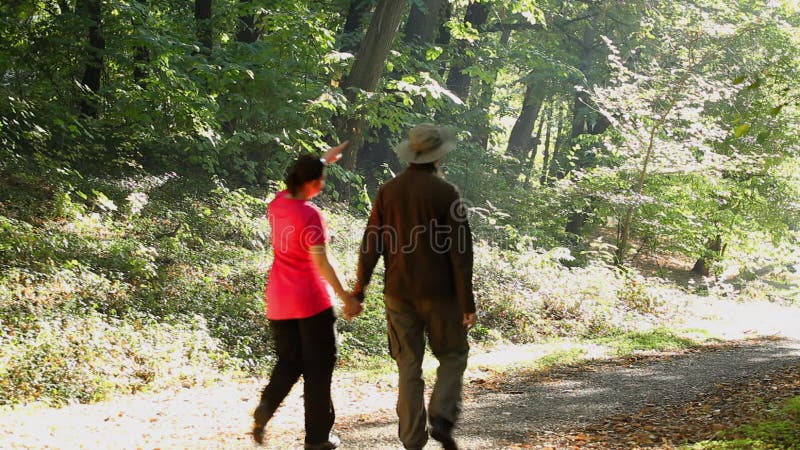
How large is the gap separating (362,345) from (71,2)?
8.94 m

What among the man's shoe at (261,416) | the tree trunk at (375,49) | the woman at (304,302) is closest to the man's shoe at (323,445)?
the woman at (304,302)

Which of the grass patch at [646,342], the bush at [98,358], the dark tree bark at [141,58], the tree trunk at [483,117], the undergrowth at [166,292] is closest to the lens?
the bush at [98,358]

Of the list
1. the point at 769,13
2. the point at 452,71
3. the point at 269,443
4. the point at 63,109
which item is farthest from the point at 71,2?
the point at 769,13

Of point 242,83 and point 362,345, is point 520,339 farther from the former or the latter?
point 242,83

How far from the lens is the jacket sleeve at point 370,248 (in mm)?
4909

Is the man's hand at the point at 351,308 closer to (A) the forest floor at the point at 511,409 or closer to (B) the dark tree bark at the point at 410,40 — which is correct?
(A) the forest floor at the point at 511,409

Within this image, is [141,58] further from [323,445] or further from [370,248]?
[323,445]

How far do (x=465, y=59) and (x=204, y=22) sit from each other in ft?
34.2

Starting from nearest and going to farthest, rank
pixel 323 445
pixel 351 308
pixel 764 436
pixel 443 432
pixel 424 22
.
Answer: pixel 443 432, pixel 351 308, pixel 323 445, pixel 764 436, pixel 424 22

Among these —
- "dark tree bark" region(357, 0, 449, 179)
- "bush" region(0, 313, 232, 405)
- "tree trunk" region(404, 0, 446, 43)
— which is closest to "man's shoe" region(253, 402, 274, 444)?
"bush" region(0, 313, 232, 405)

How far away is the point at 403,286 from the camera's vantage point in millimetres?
4746

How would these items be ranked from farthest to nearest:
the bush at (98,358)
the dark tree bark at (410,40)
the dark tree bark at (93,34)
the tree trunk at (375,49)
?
the dark tree bark at (410,40)
the tree trunk at (375,49)
the dark tree bark at (93,34)
the bush at (98,358)

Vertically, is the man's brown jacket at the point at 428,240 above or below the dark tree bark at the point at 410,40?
below

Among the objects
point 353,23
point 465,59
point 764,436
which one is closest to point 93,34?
point 353,23
